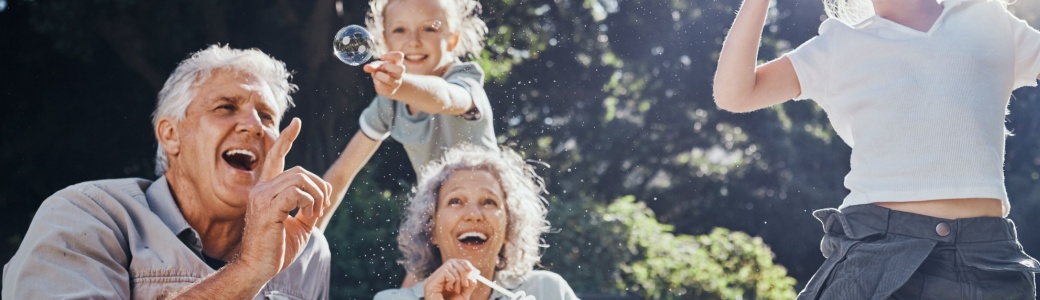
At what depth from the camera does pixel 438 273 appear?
10.4 ft

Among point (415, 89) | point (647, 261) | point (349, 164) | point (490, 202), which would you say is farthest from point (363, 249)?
point (415, 89)

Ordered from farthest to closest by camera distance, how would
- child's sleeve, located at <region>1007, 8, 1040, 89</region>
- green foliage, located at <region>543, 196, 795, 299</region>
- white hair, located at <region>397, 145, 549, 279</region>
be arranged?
green foliage, located at <region>543, 196, 795, 299</region>
white hair, located at <region>397, 145, 549, 279</region>
child's sleeve, located at <region>1007, 8, 1040, 89</region>

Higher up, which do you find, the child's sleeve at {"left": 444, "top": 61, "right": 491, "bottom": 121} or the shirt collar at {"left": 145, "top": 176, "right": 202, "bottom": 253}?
the child's sleeve at {"left": 444, "top": 61, "right": 491, "bottom": 121}

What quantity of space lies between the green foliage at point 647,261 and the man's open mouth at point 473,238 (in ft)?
8.89

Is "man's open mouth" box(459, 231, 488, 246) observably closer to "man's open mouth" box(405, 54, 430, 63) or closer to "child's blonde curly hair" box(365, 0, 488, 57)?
"man's open mouth" box(405, 54, 430, 63)

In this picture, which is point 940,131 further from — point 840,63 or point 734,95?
point 734,95

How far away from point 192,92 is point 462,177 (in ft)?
3.36

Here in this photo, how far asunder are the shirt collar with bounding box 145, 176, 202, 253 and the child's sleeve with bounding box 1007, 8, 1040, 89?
6.27ft

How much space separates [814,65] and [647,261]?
413 centimetres

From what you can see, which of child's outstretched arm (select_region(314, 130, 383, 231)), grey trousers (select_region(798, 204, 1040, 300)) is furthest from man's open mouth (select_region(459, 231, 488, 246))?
grey trousers (select_region(798, 204, 1040, 300))

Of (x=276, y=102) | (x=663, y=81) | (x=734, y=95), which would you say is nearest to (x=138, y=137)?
(x=663, y=81)

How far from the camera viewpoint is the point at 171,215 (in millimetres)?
2908

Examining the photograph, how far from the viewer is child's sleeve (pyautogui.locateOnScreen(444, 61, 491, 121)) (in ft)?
13.6

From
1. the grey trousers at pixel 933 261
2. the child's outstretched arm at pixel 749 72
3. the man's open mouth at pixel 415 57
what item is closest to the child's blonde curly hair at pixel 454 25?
the man's open mouth at pixel 415 57
